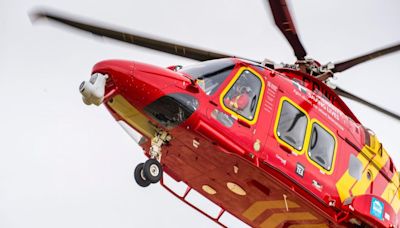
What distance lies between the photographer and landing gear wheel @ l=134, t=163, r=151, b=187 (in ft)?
34.1

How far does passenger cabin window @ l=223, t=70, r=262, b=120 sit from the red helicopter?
0.02m

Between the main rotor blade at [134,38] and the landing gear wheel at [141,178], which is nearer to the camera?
the landing gear wheel at [141,178]

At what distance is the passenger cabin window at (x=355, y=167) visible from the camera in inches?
490

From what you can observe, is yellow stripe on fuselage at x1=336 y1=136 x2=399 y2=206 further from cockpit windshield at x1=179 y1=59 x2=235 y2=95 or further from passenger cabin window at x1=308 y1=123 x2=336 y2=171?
cockpit windshield at x1=179 y1=59 x2=235 y2=95

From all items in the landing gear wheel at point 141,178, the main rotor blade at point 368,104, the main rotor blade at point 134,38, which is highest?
the main rotor blade at point 368,104

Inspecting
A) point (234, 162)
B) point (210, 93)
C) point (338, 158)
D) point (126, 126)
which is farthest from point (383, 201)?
→ point (126, 126)

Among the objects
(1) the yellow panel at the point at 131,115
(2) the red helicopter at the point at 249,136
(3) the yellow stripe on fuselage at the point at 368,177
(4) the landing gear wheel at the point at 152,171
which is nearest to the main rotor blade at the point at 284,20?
(2) the red helicopter at the point at 249,136

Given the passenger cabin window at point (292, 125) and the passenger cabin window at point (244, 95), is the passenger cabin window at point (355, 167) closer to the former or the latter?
the passenger cabin window at point (292, 125)

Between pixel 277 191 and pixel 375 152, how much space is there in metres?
2.56

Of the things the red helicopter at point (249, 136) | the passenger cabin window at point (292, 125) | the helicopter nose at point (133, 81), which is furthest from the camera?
the passenger cabin window at point (292, 125)

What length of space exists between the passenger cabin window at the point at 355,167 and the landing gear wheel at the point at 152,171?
3.73m

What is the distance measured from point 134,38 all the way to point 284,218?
403cm

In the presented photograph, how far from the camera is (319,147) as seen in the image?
12023 mm

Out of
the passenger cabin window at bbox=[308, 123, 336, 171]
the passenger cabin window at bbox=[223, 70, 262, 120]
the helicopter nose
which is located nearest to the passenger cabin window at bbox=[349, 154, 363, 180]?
the passenger cabin window at bbox=[308, 123, 336, 171]
